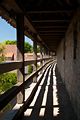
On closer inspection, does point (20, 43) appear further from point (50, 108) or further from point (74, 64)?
point (50, 108)

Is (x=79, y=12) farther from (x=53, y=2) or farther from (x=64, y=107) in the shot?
(x=64, y=107)

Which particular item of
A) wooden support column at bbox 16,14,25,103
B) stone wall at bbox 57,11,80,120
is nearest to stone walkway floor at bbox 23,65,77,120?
stone wall at bbox 57,11,80,120

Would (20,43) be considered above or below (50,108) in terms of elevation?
above

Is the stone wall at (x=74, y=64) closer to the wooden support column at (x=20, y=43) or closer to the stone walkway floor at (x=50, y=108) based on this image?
the stone walkway floor at (x=50, y=108)

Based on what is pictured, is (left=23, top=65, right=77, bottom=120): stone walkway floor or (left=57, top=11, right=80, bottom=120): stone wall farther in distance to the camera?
(left=23, top=65, right=77, bottom=120): stone walkway floor

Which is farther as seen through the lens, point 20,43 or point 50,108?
point 20,43

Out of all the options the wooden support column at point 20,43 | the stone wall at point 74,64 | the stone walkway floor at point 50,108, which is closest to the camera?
the stone wall at point 74,64

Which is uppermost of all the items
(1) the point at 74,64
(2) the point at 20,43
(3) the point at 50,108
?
(2) the point at 20,43

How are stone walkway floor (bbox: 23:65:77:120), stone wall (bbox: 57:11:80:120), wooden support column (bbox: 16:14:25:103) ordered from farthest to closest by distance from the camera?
wooden support column (bbox: 16:14:25:103)
stone walkway floor (bbox: 23:65:77:120)
stone wall (bbox: 57:11:80:120)

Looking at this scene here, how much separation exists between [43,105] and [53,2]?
9.61 feet

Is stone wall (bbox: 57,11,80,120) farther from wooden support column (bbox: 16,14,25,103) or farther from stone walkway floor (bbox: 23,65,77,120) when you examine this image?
wooden support column (bbox: 16,14,25,103)

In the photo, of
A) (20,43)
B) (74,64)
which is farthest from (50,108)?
(20,43)

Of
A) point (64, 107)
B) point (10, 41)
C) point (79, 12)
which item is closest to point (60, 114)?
point (64, 107)

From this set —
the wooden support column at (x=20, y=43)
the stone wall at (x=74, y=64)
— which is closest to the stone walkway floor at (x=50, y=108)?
the stone wall at (x=74, y=64)
